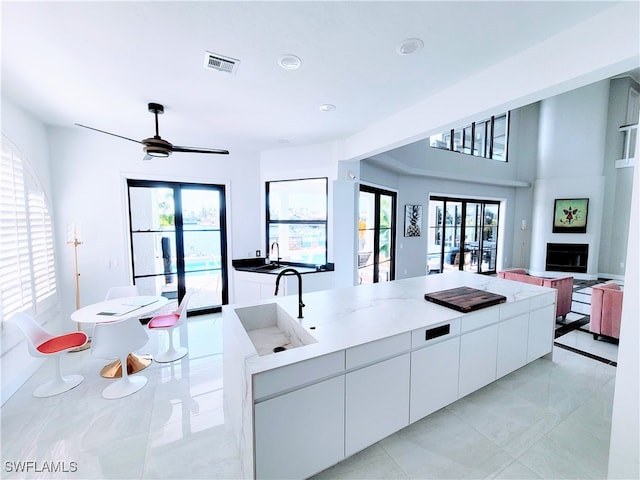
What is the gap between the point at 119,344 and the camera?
2.61 meters

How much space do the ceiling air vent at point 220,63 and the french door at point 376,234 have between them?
10.3 feet

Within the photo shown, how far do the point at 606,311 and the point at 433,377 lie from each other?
3173mm

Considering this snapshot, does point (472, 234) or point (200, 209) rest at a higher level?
point (200, 209)

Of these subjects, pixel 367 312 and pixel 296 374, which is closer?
pixel 296 374

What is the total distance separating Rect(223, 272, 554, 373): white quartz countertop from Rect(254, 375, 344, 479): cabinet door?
200mm

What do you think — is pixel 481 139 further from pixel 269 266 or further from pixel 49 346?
pixel 49 346

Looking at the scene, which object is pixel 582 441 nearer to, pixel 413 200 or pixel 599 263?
pixel 413 200

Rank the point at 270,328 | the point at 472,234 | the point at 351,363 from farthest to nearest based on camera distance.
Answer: the point at 472,234 → the point at 270,328 → the point at 351,363

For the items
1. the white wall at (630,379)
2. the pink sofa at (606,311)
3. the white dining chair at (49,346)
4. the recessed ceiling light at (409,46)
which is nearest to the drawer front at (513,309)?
the white wall at (630,379)

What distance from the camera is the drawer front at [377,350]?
1657mm

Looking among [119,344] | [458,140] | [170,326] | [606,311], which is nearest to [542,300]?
[606,311]

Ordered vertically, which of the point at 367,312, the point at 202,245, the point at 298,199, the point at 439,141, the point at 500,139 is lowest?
the point at 367,312

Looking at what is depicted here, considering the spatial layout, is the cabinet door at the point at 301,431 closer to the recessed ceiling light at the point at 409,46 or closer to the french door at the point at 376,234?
the recessed ceiling light at the point at 409,46

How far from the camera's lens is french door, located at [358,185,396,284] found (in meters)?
5.29
